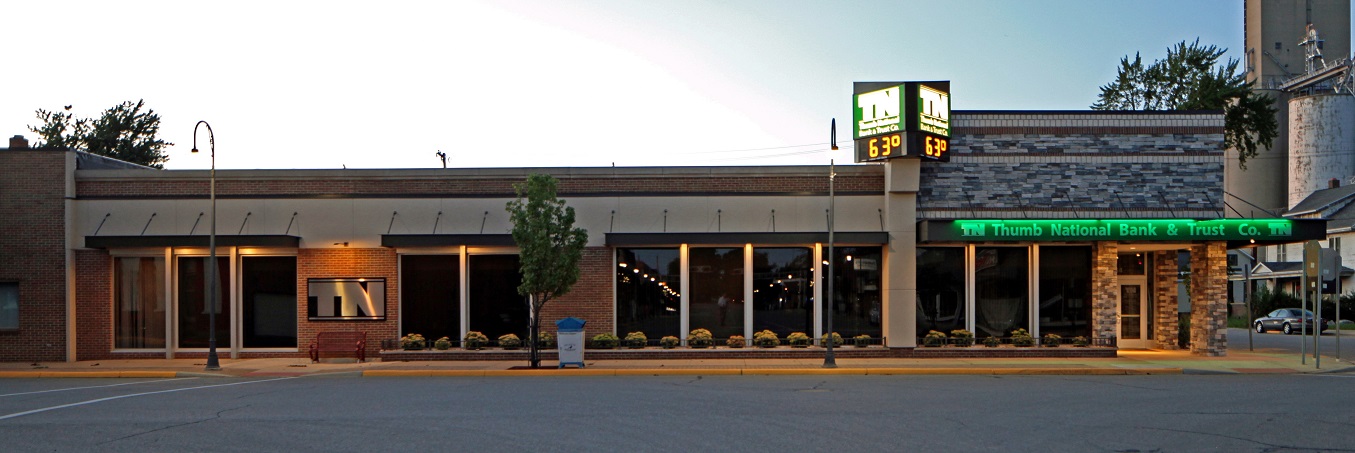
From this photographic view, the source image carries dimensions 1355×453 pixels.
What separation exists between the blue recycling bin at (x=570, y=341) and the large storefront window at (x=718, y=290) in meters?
3.79

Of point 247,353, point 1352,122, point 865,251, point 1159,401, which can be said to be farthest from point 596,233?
point 1352,122

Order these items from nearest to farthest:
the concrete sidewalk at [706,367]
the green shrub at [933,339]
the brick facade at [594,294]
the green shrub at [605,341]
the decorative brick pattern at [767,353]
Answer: the concrete sidewalk at [706,367]
the decorative brick pattern at [767,353]
the green shrub at [605,341]
the green shrub at [933,339]
the brick facade at [594,294]

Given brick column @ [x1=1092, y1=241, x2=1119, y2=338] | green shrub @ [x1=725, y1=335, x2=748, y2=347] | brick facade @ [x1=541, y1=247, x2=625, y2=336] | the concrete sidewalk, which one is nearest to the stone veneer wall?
brick column @ [x1=1092, y1=241, x2=1119, y2=338]

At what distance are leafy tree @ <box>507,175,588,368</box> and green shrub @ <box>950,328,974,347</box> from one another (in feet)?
32.2

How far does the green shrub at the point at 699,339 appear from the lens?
25.9m

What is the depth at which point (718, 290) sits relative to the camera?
26578 millimetres

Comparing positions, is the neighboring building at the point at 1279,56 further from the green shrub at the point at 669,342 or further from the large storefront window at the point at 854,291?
the green shrub at the point at 669,342

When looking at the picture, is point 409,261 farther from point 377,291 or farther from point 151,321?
point 151,321

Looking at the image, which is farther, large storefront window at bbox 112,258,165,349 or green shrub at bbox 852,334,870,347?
large storefront window at bbox 112,258,165,349

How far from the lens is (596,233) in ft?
86.3

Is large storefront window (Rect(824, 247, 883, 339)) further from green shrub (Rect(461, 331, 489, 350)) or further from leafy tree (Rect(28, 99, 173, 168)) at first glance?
leafy tree (Rect(28, 99, 173, 168))

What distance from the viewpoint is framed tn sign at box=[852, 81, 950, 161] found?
24.7m

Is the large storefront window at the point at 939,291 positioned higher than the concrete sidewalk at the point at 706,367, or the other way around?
the large storefront window at the point at 939,291

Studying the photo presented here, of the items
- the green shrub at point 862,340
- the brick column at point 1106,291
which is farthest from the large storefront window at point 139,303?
the brick column at point 1106,291
